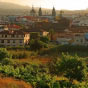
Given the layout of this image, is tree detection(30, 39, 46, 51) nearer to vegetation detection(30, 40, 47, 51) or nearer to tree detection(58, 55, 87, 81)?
vegetation detection(30, 40, 47, 51)

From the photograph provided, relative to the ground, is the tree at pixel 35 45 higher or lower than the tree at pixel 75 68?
lower

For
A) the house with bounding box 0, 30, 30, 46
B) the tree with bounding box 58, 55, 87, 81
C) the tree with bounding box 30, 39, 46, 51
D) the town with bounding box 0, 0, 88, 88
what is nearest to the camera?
the town with bounding box 0, 0, 88, 88

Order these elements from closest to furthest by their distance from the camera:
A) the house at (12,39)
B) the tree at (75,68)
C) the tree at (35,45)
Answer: the tree at (75,68)
the tree at (35,45)
the house at (12,39)

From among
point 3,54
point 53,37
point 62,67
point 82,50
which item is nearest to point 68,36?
point 53,37

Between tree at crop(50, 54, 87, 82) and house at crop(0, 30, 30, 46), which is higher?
tree at crop(50, 54, 87, 82)

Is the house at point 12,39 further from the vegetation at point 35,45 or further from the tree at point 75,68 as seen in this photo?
the tree at point 75,68

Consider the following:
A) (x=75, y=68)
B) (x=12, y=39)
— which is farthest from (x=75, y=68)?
(x=12, y=39)

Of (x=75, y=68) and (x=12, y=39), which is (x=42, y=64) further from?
(x=12, y=39)

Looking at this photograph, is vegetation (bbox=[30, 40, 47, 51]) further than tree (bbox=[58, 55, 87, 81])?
Yes

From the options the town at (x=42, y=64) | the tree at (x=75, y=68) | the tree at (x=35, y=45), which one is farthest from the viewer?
the tree at (x=35, y=45)

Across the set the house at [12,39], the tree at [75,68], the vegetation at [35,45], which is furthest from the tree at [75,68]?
the house at [12,39]

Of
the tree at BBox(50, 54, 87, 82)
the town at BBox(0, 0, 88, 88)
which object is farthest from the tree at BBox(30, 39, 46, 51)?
the tree at BBox(50, 54, 87, 82)

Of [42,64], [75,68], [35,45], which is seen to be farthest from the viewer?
[35,45]

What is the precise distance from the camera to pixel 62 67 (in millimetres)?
6988
